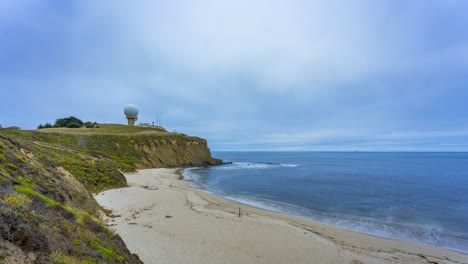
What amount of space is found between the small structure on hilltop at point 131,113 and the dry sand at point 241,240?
73.6 metres

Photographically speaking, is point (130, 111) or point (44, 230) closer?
point (44, 230)

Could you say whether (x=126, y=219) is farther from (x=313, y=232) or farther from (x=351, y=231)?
(x=351, y=231)

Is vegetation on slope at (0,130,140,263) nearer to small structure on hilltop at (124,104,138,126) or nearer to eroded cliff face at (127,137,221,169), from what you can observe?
eroded cliff face at (127,137,221,169)

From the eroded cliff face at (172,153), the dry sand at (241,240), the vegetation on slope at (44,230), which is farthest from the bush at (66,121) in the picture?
the vegetation on slope at (44,230)

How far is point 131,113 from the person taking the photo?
8669cm

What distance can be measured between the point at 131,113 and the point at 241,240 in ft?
274

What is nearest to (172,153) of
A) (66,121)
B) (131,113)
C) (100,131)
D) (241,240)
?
(100,131)

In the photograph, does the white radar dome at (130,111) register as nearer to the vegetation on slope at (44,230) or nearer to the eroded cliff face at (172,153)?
the eroded cliff face at (172,153)

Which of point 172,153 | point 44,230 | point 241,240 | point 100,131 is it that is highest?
point 100,131

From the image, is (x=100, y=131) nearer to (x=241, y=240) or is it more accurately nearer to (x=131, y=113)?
(x=131, y=113)

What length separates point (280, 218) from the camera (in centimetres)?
1881

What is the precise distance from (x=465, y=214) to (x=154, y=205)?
28778mm

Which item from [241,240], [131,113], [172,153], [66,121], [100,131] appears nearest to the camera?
[241,240]

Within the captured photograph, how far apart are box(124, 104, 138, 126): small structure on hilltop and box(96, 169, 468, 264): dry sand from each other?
242 ft
